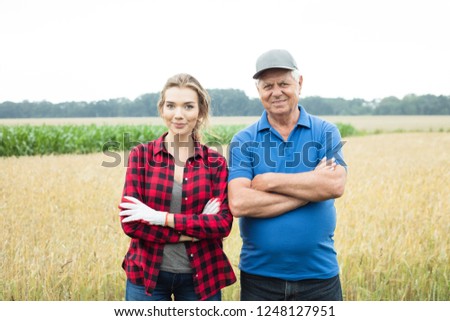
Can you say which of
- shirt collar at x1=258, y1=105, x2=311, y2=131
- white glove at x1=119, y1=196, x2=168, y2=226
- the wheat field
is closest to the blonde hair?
shirt collar at x1=258, y1=105, x2=311, y2=131

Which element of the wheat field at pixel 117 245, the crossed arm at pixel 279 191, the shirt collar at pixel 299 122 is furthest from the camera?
the wheat field at pixel 117 245

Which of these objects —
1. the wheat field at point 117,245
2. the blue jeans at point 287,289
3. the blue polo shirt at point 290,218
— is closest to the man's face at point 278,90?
the blue polo shirt at point 290,218

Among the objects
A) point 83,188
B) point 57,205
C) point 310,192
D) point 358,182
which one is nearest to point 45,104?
point 83,188

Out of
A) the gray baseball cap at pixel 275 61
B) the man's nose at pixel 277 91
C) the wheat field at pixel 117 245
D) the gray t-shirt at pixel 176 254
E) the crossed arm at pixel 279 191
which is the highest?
the gray baseball cap at pixel 275 61

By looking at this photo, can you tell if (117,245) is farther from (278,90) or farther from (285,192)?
(278,90)

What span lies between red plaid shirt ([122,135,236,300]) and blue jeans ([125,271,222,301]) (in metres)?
0.04

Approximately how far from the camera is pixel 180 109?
256 cm

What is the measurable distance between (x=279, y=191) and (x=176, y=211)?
1.99 feet

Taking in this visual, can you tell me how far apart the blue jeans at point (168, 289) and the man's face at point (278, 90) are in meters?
1.09

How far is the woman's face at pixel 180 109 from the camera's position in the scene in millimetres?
2564

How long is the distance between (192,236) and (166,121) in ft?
2.19

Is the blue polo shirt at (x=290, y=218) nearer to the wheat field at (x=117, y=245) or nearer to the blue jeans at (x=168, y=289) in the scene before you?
the blue jeans at (x=168, y=289)

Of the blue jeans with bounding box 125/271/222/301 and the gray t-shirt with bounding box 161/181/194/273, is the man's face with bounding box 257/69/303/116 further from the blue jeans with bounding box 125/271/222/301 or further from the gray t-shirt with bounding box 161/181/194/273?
the blue jeans with bounding box 125/271/222/301

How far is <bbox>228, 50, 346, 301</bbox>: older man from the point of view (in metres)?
2.65
